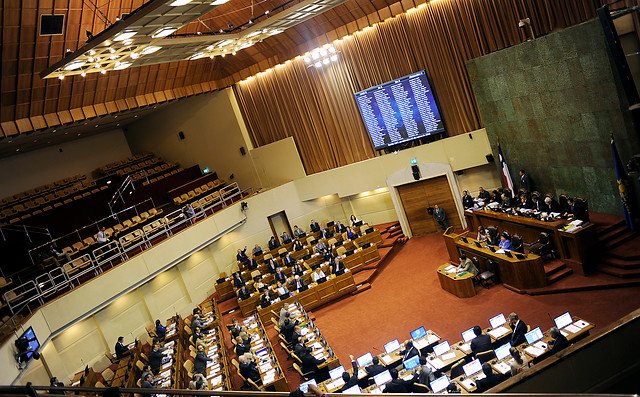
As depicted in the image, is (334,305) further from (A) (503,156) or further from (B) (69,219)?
(B) (69,219)

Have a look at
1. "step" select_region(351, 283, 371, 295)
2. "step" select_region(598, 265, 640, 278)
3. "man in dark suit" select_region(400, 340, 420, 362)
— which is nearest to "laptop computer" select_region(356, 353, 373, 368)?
"man in dark suit" select_region(400, 340, 420, 362)

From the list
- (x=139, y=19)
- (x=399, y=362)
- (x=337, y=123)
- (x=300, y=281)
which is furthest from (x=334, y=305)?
(x=139, y=19)

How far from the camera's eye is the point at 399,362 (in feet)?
36.3

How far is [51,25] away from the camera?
14805 millimetres

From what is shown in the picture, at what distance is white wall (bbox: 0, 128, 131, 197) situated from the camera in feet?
74.3

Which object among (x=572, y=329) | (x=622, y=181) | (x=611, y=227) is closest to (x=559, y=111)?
(x=622, y=181)

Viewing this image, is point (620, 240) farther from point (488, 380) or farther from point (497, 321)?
point (488, 380)

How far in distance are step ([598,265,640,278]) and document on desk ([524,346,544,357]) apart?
11.8 ft

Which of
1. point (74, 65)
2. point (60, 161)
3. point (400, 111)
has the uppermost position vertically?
point (74, 65)

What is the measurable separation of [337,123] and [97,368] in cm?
1080

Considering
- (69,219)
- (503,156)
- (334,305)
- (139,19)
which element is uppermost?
(139,19)

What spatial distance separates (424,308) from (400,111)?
7326 millimetres

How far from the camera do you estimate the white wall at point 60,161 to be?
74.3ft

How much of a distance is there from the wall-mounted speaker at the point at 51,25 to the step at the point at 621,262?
13.4 meters
